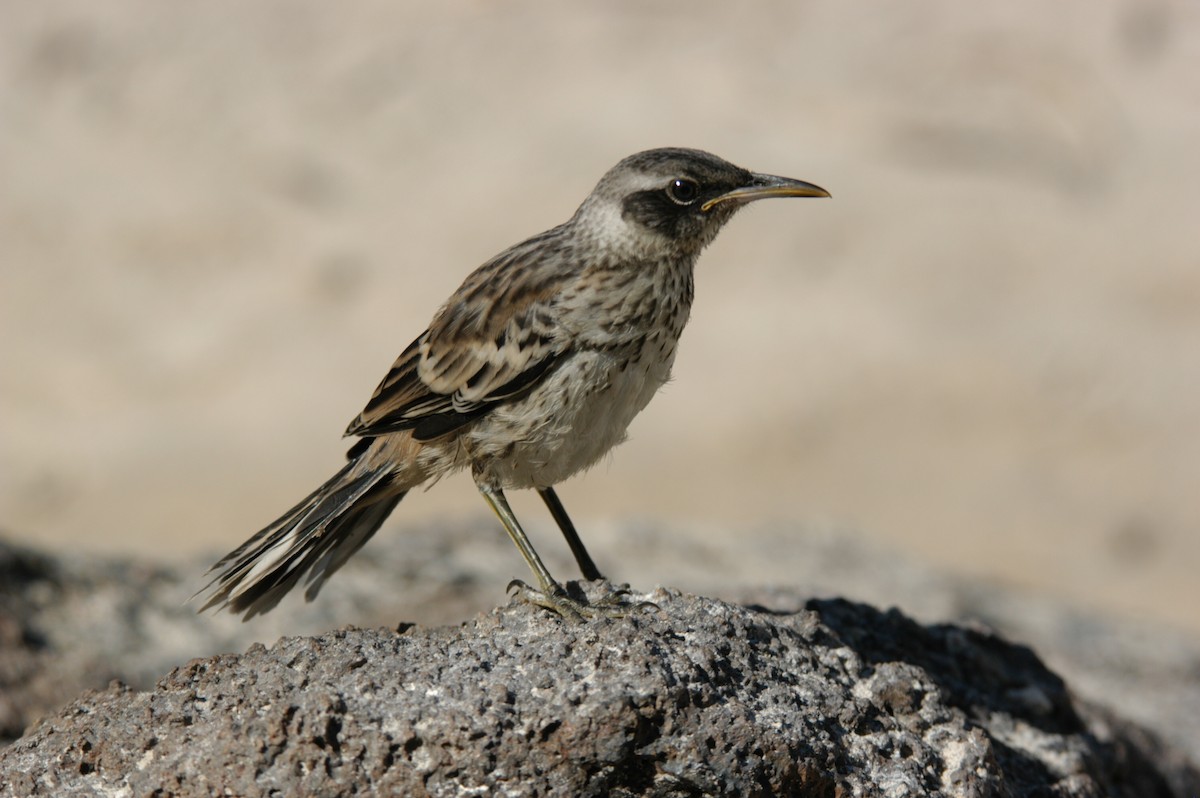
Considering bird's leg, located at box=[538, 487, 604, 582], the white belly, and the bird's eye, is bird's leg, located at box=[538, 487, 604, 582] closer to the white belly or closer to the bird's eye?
the white belly

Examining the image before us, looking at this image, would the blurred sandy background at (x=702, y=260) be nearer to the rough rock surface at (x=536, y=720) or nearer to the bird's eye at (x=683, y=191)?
the bird's eye at (x=683, y=191)

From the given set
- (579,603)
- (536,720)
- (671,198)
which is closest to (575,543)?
(579,603)

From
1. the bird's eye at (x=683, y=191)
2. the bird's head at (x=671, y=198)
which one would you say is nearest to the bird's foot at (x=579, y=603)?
the bird's head at (x=671, y=198)

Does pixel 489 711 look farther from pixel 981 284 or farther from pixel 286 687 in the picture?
pixel 981 284

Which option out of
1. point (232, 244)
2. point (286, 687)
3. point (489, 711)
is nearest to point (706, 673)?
point (489, 711)

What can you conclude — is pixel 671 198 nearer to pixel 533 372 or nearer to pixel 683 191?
pixel 683 191

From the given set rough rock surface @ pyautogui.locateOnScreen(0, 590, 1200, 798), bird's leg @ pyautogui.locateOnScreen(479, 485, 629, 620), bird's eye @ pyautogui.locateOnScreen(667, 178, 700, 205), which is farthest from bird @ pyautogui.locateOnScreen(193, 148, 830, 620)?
rough rock surface @ pyautogui.locateOnScreen(0, 590, 1200, 798)
